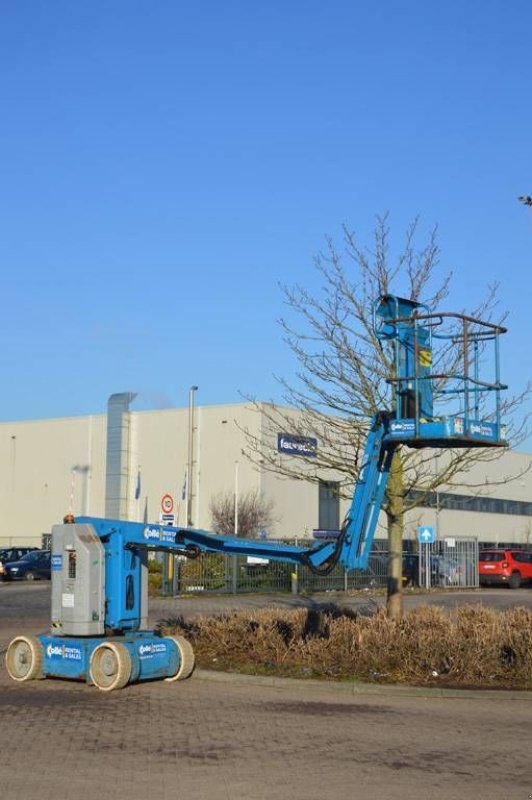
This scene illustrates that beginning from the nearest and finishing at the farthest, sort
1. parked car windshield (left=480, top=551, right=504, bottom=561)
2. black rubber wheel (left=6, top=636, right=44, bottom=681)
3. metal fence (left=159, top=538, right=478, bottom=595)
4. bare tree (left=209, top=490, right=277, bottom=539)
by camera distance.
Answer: black rubber wheel (left=6, top=636, right=44, bottom=681) → metal fence (left=159, top=538, right=478, bottom=595) → parked car windshield (left=480, top=551, right=504, bottom=561) → bare tree (left=209, top=490, right=277, bottom=539)

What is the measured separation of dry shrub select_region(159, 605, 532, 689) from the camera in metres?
13.6

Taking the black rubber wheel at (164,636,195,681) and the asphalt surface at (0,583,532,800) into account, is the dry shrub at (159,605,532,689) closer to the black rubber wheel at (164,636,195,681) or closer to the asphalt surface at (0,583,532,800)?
the asphalt surface at (0,583,532,800)

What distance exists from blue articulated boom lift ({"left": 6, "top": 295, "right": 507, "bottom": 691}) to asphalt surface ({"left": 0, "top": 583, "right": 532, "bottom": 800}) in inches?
12.0

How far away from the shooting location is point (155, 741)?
32.5ft

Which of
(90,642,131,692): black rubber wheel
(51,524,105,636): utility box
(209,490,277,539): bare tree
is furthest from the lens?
(209,490,277,539): bare tree

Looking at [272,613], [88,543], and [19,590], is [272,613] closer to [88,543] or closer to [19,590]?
[88,543]

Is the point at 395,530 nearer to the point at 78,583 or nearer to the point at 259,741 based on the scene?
the point at 78,583

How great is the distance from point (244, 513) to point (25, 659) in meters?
40.5

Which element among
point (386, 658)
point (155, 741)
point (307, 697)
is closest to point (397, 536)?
→ point (386, 658)

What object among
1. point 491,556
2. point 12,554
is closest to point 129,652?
point 491,556

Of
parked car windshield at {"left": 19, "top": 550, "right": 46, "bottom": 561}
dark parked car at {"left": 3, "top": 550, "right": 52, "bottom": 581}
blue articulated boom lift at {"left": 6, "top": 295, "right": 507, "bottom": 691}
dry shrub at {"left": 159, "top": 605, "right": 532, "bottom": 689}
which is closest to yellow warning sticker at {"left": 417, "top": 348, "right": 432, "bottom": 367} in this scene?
blue articulated boom lift at {"left": 6, "top": 295, "right": 507, "bottom": 691}

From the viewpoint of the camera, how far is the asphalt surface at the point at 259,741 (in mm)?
8148

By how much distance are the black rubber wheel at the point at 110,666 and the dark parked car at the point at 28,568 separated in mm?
32673

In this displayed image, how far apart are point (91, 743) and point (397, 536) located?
342 inches
